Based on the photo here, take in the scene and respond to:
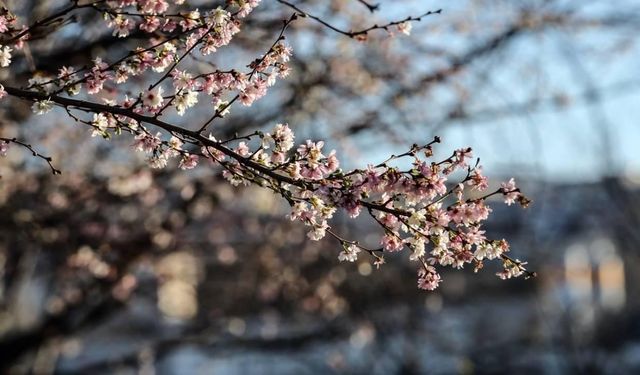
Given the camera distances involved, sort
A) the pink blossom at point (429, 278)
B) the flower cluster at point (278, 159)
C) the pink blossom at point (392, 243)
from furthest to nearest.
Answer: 1. the pink blossom at point (429, 278)
2. the pink blossom at point (392, 243)
3. the flower cluster at point (278, 159)

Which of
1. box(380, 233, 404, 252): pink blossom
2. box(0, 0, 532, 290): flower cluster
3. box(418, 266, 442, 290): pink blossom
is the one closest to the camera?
box(0, 0, 532, 290): flower cluster

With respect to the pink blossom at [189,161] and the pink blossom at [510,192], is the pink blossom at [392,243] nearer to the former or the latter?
the pink blossom at [510,192]

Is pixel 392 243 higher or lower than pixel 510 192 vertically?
lower

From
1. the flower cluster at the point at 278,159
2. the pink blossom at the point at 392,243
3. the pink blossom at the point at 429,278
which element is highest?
the flower cluster at the point at 278,159

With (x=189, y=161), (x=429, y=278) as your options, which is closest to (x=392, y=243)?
(x=429, y=278)

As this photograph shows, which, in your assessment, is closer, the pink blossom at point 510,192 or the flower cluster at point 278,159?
the flower cluster at point 278,159

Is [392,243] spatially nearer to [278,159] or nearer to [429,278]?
[429,278]

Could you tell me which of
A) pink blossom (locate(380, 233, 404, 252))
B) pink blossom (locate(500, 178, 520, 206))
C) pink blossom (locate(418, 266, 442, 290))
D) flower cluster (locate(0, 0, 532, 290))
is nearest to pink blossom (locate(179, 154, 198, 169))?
flower cluster (locate(0, 0, 532, 290))

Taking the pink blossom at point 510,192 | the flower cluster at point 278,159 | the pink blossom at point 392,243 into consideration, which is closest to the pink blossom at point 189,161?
the flower cluster at point 278,159

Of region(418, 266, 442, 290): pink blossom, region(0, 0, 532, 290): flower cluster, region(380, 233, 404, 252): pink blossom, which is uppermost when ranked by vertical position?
region(0, 0, 532, 290): flower cluster

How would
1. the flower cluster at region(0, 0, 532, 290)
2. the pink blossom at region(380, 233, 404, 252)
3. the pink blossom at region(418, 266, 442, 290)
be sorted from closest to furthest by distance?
the flower cluster at region(0, 0, 532, 290)
the pink blossom at region(380, 233, 404, 252)
the pink blossom at region(418, 266, 442, 290)

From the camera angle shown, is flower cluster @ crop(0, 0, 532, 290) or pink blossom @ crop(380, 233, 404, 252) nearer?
flower cluster @ crop(0, 0, 532, 290)

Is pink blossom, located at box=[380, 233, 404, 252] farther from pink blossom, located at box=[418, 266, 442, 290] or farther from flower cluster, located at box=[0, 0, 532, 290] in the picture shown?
pink blossom, located at box=[418, 266, 442, 290]

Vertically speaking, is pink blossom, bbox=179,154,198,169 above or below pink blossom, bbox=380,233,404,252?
above
